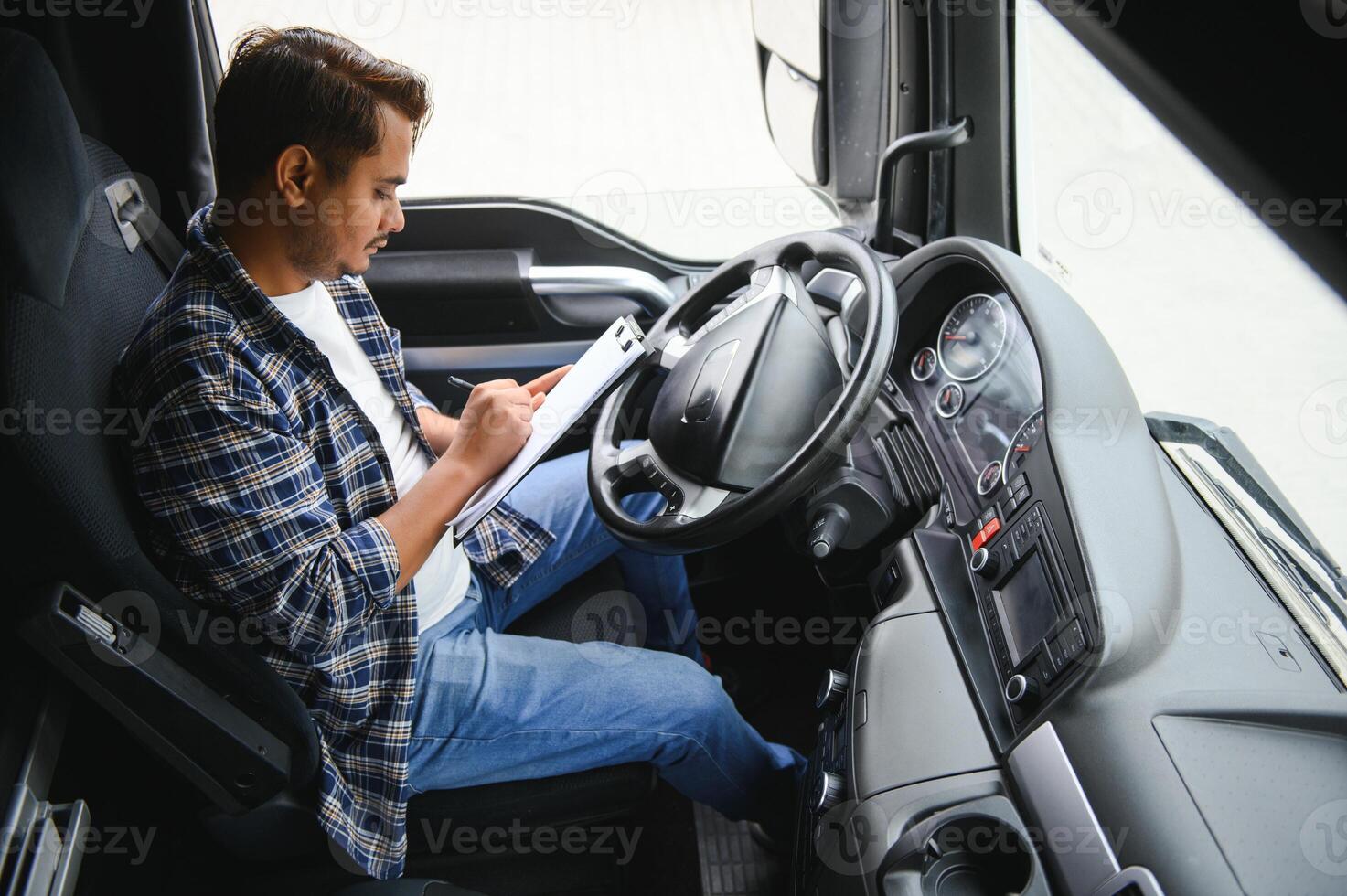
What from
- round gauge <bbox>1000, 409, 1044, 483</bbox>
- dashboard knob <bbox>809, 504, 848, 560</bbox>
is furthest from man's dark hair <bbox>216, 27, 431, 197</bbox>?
round gauge <bbox>1000, 409, 1044, 483</bbox>

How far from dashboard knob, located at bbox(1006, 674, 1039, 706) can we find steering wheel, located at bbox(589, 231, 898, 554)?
0.31 meters

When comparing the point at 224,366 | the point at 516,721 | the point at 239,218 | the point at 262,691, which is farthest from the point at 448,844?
the point at 239,218

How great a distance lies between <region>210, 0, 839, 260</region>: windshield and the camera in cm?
196

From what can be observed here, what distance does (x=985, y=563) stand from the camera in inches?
39.7

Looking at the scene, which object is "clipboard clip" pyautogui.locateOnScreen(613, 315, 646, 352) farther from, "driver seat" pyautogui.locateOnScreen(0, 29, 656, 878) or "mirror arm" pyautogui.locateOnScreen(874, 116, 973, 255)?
"mirror arm" pyautogui.locateOnScreen(874, 116, 973, 255)

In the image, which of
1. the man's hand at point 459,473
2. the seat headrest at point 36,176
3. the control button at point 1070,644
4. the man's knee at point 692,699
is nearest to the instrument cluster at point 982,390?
the control button at point 1070,644

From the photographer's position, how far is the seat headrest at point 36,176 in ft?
2.52

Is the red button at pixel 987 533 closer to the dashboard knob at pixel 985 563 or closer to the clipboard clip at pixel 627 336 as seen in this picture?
the dashboard knob at pixel 985 563

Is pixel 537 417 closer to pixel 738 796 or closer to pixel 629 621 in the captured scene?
pixel 629 621

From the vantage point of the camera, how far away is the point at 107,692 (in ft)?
2.89

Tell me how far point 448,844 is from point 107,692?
1.63 ft

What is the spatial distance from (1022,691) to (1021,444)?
0.31m

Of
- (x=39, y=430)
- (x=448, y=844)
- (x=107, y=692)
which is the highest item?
(x=39, y=430)

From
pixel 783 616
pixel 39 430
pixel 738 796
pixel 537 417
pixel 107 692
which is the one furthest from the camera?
pixel 783 616
